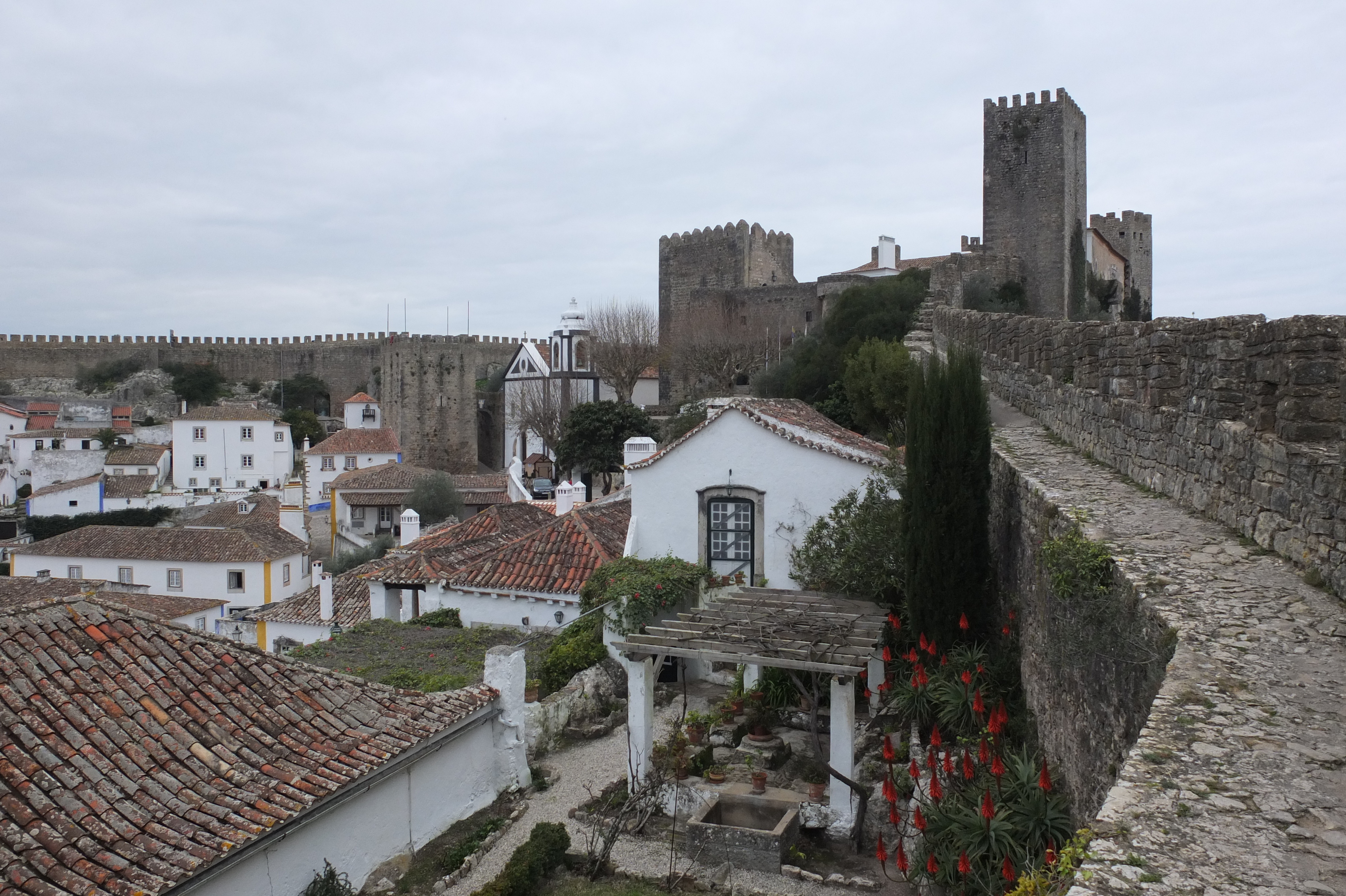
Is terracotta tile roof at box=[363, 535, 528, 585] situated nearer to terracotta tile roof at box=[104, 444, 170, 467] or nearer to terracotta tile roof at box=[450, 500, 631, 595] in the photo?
terracotta tile roof at box=[450, 500, 631, 595]

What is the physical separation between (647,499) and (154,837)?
27.3 feet

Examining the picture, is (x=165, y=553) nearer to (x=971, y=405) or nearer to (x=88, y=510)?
(x=88, y=510)

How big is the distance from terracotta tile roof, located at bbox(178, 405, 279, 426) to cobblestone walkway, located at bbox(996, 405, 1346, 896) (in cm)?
5799

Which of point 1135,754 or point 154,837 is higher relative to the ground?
point 1135,754

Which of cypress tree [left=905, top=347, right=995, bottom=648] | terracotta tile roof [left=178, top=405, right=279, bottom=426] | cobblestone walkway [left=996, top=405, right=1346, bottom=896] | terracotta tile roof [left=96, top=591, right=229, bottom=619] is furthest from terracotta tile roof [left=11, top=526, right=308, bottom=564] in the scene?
cobblestone walkway [left=996, top=405, right=1346, bottom=896]

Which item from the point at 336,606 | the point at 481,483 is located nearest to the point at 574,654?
the point at 336,606

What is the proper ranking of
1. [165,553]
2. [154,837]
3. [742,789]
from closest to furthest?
[154,837] → [742,789] → [165,553]

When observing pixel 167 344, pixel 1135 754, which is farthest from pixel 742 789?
pixel 167 344

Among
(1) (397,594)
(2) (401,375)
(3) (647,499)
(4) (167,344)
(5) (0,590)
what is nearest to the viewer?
(3) (647,499)

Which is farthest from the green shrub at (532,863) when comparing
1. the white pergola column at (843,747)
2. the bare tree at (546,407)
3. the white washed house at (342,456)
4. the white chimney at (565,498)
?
the white washed house at (342,456)

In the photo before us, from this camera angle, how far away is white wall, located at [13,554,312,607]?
34906 mm

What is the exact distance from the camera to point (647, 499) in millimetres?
13836

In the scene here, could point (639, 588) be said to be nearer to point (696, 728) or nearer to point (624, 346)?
point (696, 728)

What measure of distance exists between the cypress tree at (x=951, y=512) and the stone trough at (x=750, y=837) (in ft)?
6.65
